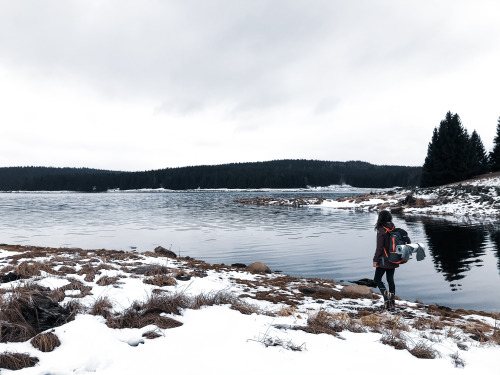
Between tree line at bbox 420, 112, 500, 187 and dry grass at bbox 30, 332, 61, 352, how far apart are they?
51.6 m

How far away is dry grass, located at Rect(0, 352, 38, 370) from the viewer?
3.63 metres

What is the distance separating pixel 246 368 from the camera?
385cm

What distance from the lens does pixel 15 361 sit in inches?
144

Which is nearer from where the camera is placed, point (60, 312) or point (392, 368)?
point (392, 368)

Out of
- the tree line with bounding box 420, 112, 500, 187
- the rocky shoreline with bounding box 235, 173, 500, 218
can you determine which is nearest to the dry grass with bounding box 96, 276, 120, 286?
the rocky shoreline with bounding box 235, 173, 500, 218

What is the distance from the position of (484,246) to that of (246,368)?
15664 mm

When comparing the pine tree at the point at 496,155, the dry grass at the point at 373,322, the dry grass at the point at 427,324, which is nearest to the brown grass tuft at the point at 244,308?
the dry grass at the point at 373,322

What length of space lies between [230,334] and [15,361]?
8.33 feet

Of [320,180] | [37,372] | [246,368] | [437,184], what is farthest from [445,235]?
[320,180]

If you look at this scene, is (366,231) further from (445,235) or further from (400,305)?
(400,305)

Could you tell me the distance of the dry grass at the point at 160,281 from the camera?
7539mm

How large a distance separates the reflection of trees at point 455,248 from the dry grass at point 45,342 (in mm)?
10611

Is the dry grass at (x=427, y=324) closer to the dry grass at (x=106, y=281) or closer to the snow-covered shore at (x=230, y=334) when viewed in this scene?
the snow-covered shore at (x=230, y=334)

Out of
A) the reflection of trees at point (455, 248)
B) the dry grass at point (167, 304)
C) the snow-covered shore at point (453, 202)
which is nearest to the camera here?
the dry grass at point (167, 304)
